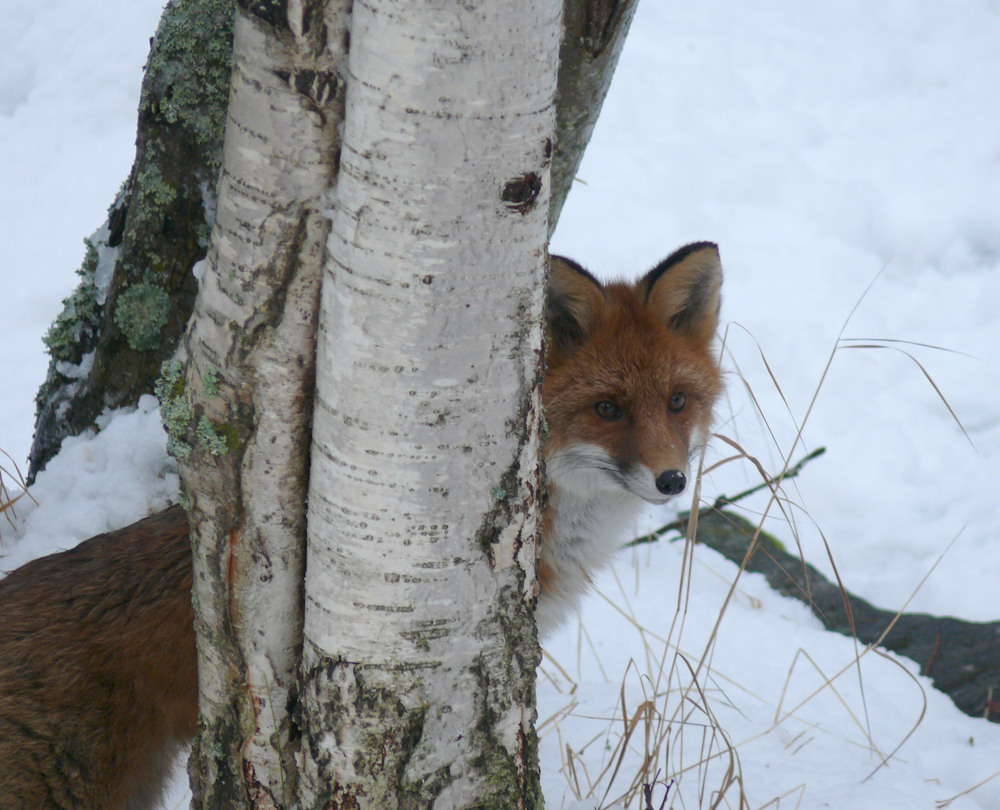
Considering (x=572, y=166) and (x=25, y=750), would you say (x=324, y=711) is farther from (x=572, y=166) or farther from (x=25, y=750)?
(x=572, y=166)

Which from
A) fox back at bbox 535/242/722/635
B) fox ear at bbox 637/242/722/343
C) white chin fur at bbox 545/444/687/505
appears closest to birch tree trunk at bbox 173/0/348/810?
fox back at bbox 535/242/722/635

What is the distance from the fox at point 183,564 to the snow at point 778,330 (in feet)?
1.09

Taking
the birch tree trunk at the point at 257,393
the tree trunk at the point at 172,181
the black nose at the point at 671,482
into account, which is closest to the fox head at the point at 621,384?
the black nose at the point at 671,482

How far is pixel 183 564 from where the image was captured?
2.34 m

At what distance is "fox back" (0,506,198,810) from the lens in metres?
2.15

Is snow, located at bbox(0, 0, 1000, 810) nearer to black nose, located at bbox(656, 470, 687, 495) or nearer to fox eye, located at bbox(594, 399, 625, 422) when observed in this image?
black nose, located at bbox(656, 470, 687, 495)

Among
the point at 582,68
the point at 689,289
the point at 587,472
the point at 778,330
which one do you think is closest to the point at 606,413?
the point at 587,472

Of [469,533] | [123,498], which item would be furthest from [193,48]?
[469,533]

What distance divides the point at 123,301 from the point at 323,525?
5.86ft

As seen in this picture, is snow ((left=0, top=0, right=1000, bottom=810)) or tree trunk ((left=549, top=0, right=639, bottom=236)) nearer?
tree trunk ((left=549, top=0, right=639, bottom=236))

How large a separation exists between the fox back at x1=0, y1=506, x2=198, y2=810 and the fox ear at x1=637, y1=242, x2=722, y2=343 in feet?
5.84

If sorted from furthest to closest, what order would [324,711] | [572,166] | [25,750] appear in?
[572,166], [25,750], [324,711]

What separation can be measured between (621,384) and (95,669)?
1.80 m

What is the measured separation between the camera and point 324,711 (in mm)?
1654
